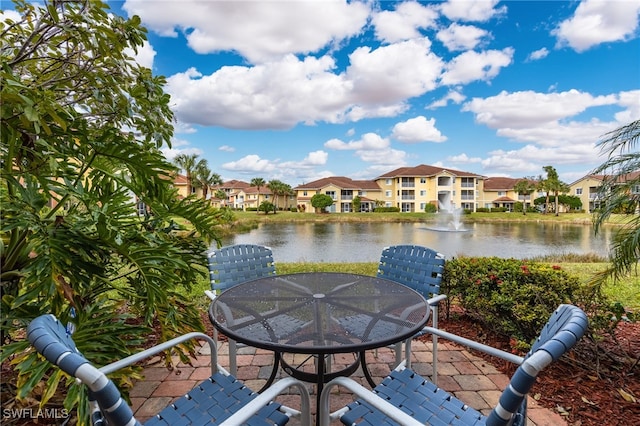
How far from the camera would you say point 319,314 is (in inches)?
65.7

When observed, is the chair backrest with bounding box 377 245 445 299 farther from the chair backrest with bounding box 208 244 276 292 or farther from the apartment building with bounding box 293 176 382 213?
the apartment building with bounding box 293 176 382 213

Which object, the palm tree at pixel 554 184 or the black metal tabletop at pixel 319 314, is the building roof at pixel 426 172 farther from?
the black metal tabletop at pixel 319 314

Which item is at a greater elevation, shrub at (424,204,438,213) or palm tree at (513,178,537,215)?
palm tree at (513,178,537,215)

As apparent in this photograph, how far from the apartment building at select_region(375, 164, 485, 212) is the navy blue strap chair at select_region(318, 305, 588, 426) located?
40.6m

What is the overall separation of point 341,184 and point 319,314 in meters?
42.4

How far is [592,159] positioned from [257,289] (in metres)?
2.78

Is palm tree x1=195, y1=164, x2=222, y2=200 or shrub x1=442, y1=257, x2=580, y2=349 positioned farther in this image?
palm tree x1=195, y1=164, x2=222, y2=200

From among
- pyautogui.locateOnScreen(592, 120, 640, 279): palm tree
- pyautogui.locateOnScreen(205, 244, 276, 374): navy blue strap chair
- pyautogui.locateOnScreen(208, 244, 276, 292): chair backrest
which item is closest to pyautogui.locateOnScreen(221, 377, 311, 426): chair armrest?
pyautogui.locateOnScreen(205, 244, 276, 374): navy blue strap chair

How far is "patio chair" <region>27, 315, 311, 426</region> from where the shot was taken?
780mm

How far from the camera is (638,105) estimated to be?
2.21m

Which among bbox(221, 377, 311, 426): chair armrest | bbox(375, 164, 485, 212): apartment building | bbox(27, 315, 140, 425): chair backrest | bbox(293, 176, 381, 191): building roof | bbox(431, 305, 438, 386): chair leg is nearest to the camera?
bbox(27, 315, 140, 425): chair backrest

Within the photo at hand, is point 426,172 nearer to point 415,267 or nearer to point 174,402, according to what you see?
point 415,267

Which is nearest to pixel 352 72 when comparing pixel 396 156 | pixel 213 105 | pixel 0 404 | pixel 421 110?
pixel 213 105

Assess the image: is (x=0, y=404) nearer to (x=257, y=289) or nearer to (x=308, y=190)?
(x=257, y=289)
